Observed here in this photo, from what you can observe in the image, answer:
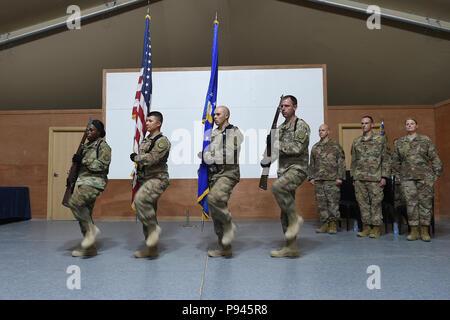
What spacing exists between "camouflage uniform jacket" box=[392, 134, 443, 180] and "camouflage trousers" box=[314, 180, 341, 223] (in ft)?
3.04

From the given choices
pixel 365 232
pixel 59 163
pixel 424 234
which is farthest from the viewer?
pixel 59 163

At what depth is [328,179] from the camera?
461 cm

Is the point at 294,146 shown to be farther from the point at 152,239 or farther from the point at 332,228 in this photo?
the point at 332,228

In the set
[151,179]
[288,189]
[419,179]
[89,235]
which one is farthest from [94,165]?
[419,179]

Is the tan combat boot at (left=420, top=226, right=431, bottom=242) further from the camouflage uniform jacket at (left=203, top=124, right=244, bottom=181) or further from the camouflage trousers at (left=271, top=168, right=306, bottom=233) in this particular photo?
the camouflage uniform jacket at (left=203, top=124, right=244, bottom=181)

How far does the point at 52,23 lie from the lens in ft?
21.8

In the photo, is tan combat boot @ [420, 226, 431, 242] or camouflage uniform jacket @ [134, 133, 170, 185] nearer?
camouflage uniform jacket @ [134, 133, 170, 185]

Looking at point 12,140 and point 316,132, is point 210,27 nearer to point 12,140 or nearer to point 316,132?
point 316,132

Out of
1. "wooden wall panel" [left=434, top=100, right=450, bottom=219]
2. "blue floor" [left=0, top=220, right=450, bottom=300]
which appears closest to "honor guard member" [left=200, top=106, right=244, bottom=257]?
"blue floor" [left=0, top=220, right=450, bottom=300]

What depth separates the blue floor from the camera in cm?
202

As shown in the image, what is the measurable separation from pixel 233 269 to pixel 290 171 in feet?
3.68

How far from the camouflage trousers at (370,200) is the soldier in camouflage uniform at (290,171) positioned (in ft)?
5.39

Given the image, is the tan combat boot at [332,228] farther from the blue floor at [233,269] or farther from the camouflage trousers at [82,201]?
the camouflage trousers at [82,201]

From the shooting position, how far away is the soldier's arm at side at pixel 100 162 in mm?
3104
